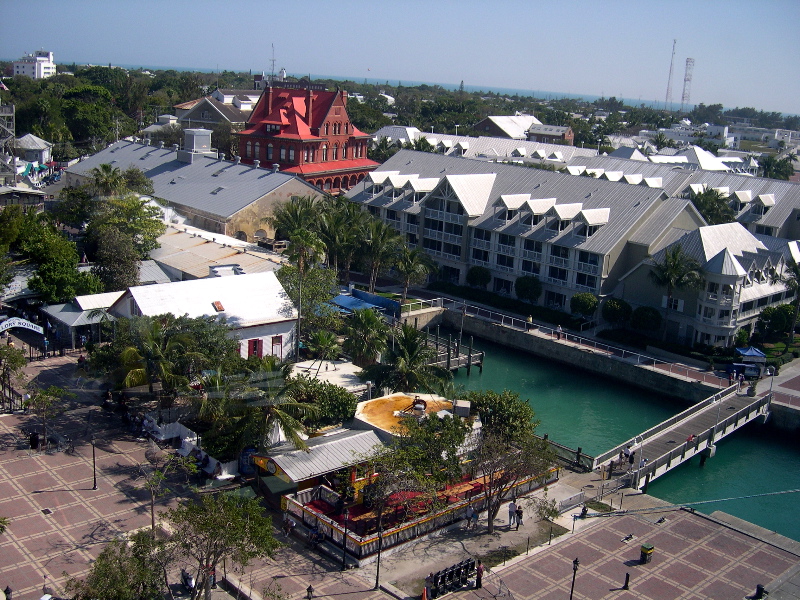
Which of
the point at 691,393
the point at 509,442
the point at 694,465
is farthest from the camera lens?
the point at 691,393

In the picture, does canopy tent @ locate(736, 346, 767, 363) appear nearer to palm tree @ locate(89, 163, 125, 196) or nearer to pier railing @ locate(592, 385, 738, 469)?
pier railing @ locate(592, 385, 738, 469)

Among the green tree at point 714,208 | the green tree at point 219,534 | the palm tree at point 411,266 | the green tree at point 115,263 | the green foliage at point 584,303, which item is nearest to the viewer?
the green tree at point 219,534

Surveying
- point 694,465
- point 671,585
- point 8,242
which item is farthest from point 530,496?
point 8,242

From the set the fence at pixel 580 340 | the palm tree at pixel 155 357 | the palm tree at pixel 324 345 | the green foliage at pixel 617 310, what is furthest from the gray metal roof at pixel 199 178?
the palm tree at pixel 155 357

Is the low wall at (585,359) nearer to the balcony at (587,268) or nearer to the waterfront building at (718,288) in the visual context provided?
the waterfront building at (718,288)

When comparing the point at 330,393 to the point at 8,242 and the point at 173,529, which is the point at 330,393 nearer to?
the point at 173,529

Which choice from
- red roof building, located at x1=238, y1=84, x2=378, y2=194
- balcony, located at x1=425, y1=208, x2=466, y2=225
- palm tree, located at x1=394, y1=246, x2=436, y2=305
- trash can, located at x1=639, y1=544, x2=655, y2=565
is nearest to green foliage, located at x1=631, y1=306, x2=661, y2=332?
palm tree, located at x1=394, y1=246, x2=436, y2=305
